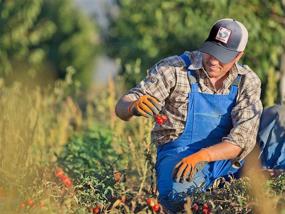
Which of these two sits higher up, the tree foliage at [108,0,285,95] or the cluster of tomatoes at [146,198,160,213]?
the tree foliage at [108,0,285,95]

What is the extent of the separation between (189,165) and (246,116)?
58cm

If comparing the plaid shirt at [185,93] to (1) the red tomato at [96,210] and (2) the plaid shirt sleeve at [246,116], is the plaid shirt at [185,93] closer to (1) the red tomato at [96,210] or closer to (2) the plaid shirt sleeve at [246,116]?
(2) the plaid shirt sleeve at [246,116]

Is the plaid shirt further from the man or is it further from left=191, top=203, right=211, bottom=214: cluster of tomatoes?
left=191, top=203, right=211, bottom=214: cluster of tomatoes

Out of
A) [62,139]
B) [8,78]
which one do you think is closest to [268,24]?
[62,139]

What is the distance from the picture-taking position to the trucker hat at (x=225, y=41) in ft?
17.8

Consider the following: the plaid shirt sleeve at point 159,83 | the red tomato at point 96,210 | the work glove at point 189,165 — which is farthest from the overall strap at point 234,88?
the red tomato at point 96,210

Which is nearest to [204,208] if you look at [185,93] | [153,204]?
[153,204]

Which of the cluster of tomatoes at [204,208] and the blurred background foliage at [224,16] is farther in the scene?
the blurred background foliage at [224,16]

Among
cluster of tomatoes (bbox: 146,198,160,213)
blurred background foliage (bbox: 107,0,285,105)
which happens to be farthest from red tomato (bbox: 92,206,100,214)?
blurred background foliage (bbox: 107,0,285,105)

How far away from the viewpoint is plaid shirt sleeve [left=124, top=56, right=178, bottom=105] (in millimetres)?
5449

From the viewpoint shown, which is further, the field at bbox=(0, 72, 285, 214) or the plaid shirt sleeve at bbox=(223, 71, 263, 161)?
the plaid shirt sleeve at bbox=(223, 71, 263, 161)

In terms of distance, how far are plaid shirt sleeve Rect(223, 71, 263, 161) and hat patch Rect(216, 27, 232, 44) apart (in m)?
0.29

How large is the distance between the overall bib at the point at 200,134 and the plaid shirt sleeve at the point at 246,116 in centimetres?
6

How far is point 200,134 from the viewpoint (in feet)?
18.3
